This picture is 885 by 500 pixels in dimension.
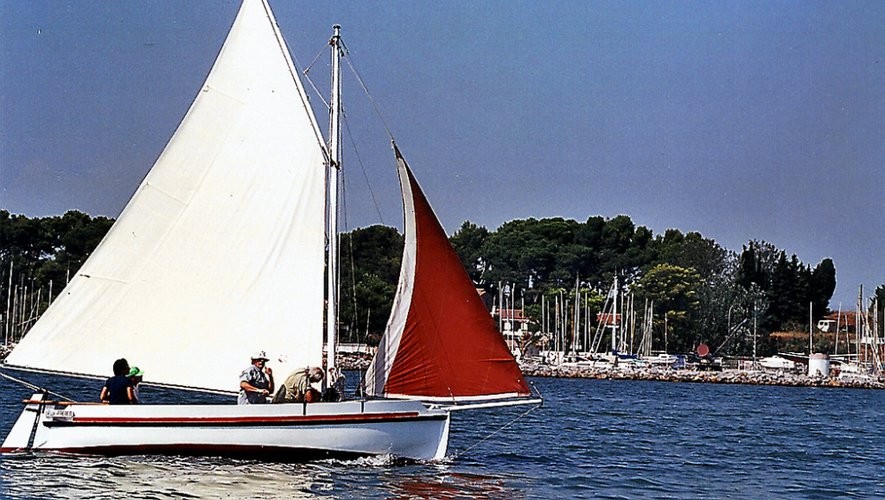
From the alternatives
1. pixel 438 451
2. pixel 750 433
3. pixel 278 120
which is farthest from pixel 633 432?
pixel 278 120

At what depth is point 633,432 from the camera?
38562mm

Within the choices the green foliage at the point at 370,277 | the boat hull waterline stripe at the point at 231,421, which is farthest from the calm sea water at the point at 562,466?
the green foliage at the point at 370,277

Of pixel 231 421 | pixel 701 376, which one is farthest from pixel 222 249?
pixel 701 376

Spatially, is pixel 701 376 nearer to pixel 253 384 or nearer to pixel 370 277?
pixel 370 277

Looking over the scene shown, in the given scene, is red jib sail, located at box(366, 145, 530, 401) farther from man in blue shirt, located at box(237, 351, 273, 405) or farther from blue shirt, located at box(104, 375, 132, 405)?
blue shirt, located at box(104, 375, 132, 405)

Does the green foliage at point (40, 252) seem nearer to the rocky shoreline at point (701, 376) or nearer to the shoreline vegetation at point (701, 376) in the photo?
the shoreline vegetation at point (701, 376)

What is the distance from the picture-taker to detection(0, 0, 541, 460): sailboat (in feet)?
77.5

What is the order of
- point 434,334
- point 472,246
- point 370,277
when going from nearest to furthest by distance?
point 434,334, point 370,277, point 472,246

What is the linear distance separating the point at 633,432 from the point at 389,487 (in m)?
18.3

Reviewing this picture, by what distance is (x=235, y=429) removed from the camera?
22.5m

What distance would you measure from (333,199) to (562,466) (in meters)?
7.94

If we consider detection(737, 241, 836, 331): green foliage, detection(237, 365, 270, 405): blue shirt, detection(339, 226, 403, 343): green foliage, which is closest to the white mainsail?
detection(237, 365, 270, 405): blue shirt

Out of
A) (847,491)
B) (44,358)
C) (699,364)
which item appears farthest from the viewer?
(699,364)

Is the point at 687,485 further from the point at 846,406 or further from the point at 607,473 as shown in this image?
the point at 846,406
